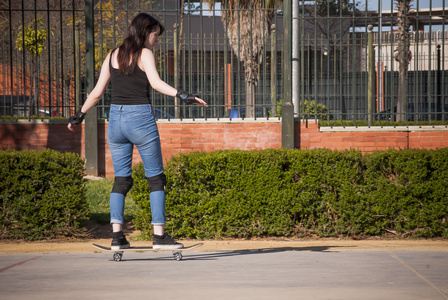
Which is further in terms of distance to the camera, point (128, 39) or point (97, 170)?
point (97, 170)

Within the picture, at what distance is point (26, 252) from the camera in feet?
18.6

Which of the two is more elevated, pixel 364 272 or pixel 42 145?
pixel 42 145

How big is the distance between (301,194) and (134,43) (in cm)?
270

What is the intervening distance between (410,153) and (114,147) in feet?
11.5

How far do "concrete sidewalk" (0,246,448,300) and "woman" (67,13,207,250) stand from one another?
1.38 ft

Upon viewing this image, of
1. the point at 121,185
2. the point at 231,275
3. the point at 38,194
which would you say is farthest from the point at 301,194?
the point at 38,194

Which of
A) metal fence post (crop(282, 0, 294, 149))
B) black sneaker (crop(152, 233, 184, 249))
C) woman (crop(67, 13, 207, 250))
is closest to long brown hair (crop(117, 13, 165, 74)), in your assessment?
woman (crop(67, 13, 207, 250))

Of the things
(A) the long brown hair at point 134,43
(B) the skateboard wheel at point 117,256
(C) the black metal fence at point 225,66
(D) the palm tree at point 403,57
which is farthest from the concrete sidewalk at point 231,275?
(D) the palm tree at point 403,57

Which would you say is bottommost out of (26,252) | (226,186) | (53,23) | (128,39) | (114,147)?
(26,252)

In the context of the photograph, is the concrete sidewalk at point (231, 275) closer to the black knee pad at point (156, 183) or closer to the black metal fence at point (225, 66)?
the black knee pad at point (156, 183)

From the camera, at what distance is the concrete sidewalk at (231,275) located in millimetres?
3793

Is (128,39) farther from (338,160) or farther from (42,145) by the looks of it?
(42,145)

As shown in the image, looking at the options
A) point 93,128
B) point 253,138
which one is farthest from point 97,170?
point 253,138

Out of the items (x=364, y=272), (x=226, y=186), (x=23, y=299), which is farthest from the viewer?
(x=226, y=186)
